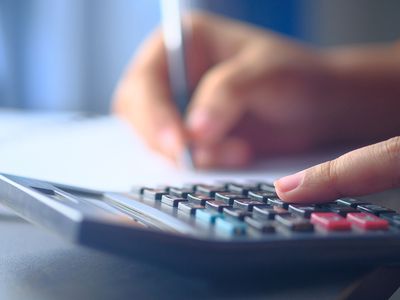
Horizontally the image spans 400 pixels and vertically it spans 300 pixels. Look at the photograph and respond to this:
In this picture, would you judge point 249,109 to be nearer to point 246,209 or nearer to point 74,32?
point 246,209

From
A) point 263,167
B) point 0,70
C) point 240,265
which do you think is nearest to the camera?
point 240,265

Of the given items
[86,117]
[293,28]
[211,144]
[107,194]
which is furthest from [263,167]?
[293,28]

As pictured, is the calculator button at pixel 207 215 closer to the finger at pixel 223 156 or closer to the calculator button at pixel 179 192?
the calculator button at pixel 179 192

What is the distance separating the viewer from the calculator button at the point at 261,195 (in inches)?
12.7

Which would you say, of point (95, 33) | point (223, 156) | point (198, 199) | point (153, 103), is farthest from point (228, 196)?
point (95, 33)

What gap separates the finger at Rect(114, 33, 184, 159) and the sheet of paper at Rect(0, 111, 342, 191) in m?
0.02

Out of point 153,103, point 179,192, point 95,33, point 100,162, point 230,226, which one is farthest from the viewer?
point 95,33

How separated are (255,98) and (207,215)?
1.43 feet

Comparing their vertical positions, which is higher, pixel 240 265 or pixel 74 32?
pixel 74 32

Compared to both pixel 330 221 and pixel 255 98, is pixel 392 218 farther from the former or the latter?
pixel 255 98

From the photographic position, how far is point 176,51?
79 cm

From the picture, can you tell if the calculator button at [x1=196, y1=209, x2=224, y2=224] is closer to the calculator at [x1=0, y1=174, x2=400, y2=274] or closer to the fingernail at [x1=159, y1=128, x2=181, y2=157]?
the calculator at [x1=0, y1=174, x2=400, y2=274]

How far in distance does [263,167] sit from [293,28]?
3.27 feet

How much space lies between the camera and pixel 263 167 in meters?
0.60
